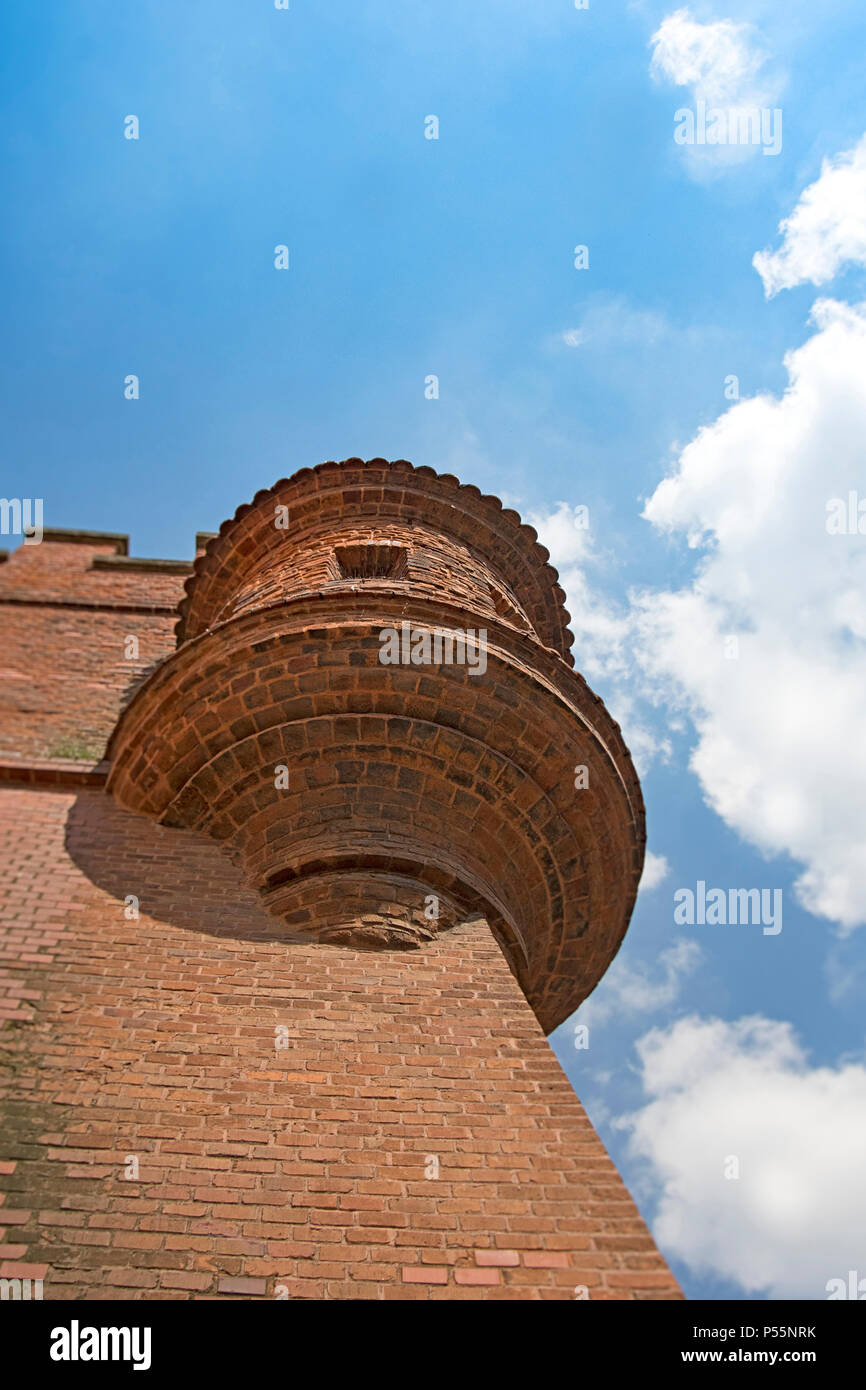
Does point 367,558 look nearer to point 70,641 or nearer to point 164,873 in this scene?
point 70,641

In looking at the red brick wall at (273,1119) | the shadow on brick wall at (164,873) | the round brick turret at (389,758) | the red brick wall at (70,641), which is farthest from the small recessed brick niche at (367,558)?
the red brick wall at (273,1119)

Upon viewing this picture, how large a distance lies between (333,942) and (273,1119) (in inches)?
54.2

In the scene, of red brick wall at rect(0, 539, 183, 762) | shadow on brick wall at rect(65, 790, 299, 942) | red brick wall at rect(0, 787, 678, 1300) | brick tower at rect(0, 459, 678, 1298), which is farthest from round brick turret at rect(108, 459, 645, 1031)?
red brick wall at rect(0, 539, 183, 762)

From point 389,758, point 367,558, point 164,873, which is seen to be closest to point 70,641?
point 367,558

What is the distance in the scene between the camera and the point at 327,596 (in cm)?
659

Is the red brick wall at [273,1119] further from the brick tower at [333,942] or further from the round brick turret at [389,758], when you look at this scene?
the round brick turret at [389,758]

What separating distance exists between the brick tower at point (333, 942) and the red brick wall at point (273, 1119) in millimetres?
13

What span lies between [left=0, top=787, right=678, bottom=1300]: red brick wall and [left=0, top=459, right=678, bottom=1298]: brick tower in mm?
13

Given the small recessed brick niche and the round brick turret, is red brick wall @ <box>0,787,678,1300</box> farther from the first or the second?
the small recessed brick niche

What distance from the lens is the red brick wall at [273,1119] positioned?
3541mm

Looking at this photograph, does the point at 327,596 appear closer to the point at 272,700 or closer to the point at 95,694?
the point at 272,700

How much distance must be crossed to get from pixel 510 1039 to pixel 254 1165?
1362 mm

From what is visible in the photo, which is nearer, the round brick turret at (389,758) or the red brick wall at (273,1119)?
the red brick wall at (273,1119)
